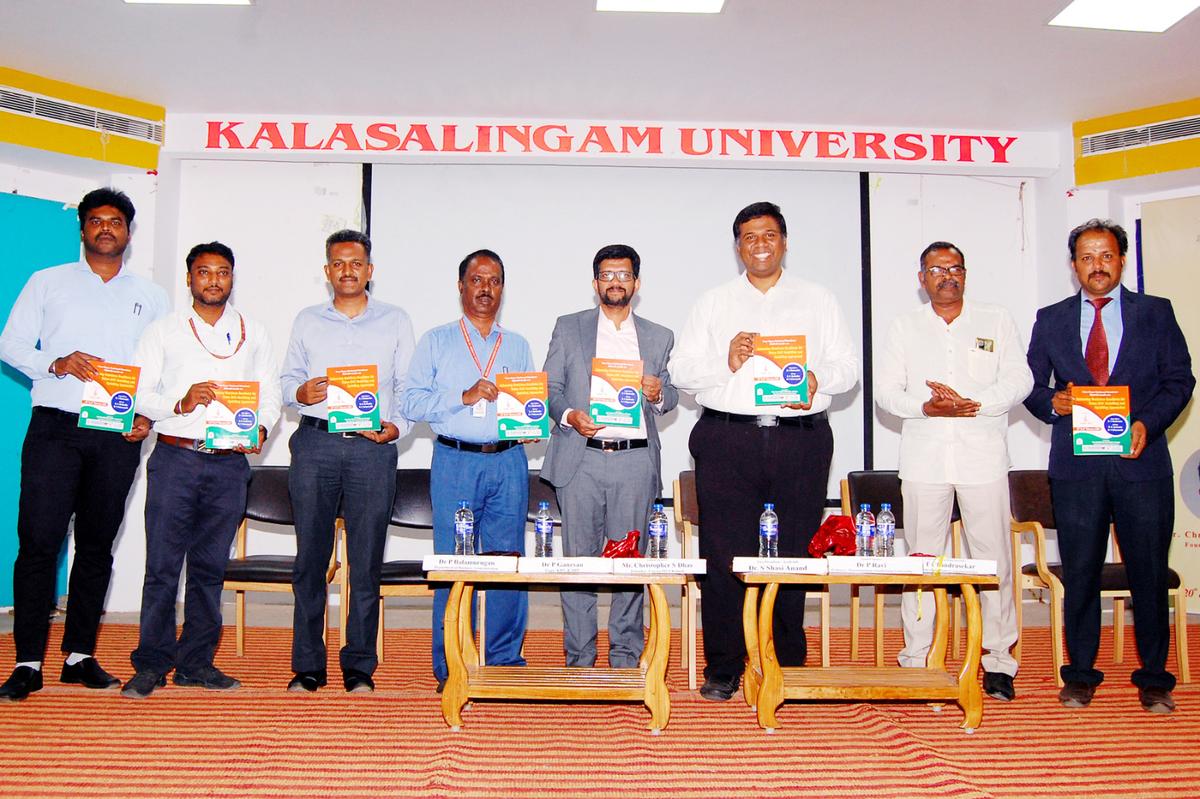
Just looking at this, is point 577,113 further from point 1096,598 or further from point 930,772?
point 930,772

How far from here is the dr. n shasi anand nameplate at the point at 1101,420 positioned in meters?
3.59

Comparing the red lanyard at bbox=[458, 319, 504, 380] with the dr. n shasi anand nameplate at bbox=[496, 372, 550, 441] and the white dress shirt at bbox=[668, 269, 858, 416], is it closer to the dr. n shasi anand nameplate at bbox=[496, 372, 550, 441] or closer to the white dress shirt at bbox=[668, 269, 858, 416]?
the dr. n shasi anand nameplate at bbox=[496, 372, 550, 441]

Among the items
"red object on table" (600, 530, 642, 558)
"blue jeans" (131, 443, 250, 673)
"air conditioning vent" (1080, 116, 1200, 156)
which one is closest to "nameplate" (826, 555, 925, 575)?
"red object on table" (600, 530, 642, 558)

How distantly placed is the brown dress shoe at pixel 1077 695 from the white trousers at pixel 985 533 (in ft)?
0.70

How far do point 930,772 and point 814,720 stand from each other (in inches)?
24.5

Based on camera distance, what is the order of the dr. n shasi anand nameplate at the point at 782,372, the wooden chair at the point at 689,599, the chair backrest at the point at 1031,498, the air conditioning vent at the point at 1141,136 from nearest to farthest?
1. the dr. n shasi anand nameplate at the point at 782,372
2. the wooden chair at the point at 689,599
3. the chair backrest at the point at 1031,498
4. the air conditioning vent at the point at 1141,136

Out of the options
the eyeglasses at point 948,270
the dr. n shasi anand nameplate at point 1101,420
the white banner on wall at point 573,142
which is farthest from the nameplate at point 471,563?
the white banner on wall at point 573,142

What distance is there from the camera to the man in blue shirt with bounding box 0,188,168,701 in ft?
12.2

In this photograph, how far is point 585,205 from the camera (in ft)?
20.1

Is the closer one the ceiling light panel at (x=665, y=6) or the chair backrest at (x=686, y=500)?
the ceiling light panel at (x=665, y=6)

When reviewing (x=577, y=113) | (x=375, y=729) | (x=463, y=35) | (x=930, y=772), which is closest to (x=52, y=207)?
(x=463, y=35)

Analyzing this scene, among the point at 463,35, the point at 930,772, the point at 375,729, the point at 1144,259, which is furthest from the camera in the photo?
the point at 1144,259

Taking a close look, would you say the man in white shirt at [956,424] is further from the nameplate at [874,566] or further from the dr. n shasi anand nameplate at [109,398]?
the dr. n shasi anand nameplate at [109,398]

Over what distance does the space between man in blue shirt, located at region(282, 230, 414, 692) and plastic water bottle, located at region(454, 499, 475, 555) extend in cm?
37
